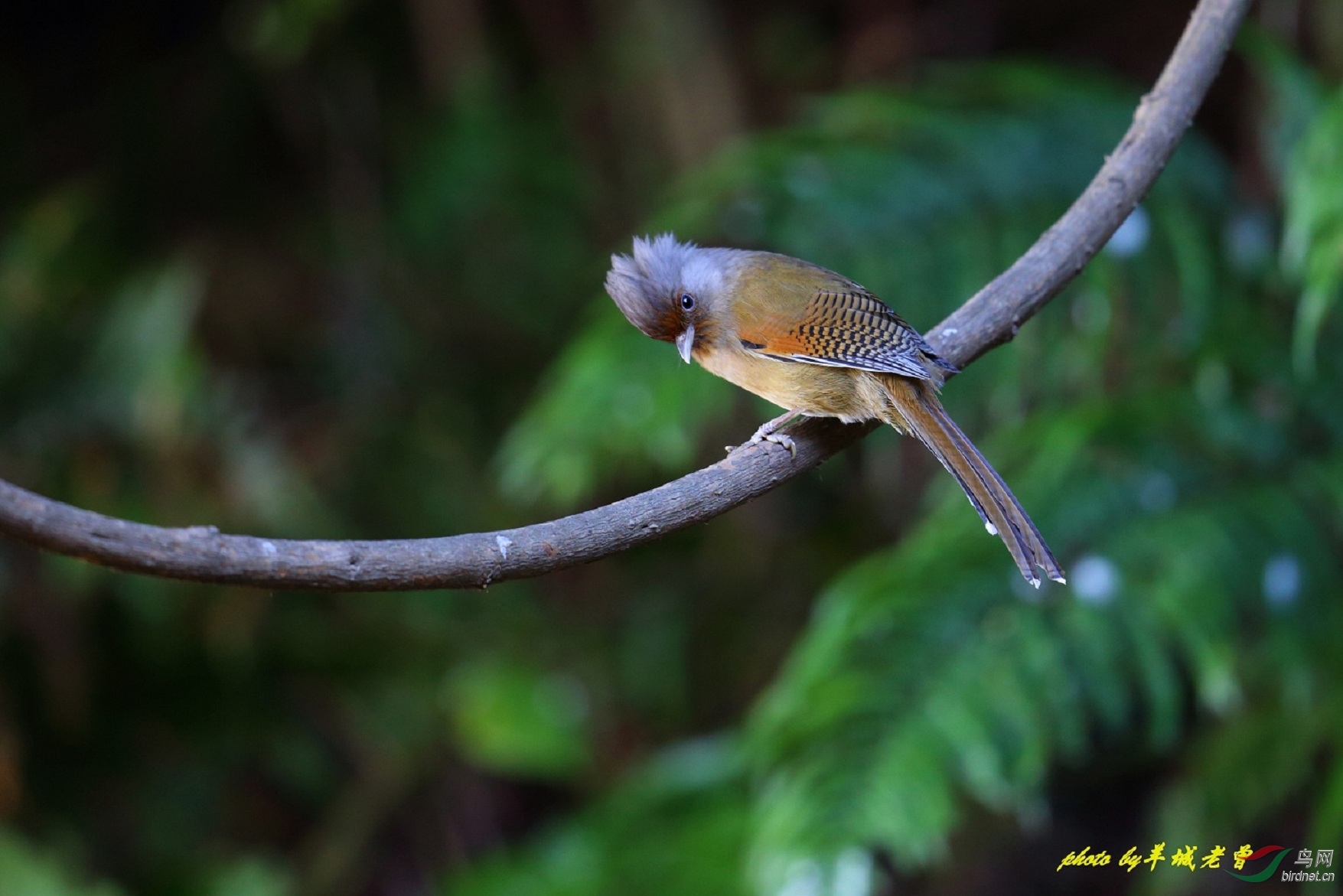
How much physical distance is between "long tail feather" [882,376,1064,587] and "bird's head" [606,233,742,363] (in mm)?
326

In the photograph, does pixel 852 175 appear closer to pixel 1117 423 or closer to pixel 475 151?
pixel 1117 423

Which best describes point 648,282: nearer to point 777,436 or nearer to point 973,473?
point 777,436

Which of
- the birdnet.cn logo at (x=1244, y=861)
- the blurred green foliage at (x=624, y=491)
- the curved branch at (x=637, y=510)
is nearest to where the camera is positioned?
the curved branch at (x=637, y=510)

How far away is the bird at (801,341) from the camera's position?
1846 millimetres

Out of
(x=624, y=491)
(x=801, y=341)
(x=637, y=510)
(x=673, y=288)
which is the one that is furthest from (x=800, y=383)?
(x=624, y=491)

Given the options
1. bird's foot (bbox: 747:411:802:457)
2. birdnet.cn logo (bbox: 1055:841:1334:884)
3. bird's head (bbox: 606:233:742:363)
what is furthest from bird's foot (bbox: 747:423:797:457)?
birdnet.cn logo (bbox: 1055:841:1334:884)

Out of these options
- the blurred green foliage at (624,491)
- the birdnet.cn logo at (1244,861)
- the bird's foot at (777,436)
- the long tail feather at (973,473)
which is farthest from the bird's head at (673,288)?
the birdnet.cn logo at (1244,861)

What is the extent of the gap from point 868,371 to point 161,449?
240 centimetres

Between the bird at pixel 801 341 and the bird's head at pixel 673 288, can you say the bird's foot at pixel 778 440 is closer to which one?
the bird at pixel 801 341

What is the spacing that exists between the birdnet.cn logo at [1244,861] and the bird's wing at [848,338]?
1.03 meters

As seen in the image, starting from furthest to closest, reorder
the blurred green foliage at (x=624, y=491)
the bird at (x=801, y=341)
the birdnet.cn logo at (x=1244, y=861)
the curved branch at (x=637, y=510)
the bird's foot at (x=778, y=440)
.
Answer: the blurred green foliage at (x=624, y=491) → the birdnet.cn logo at (x=1244, y=861) → the bird at (x=801, y=341) → the bird's foot at (x=778, y=440) → the curved branch at (x=637, y=510)

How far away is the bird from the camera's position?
1.85m

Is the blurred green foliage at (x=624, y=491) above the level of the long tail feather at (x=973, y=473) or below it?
above

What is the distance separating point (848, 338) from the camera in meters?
2.02
